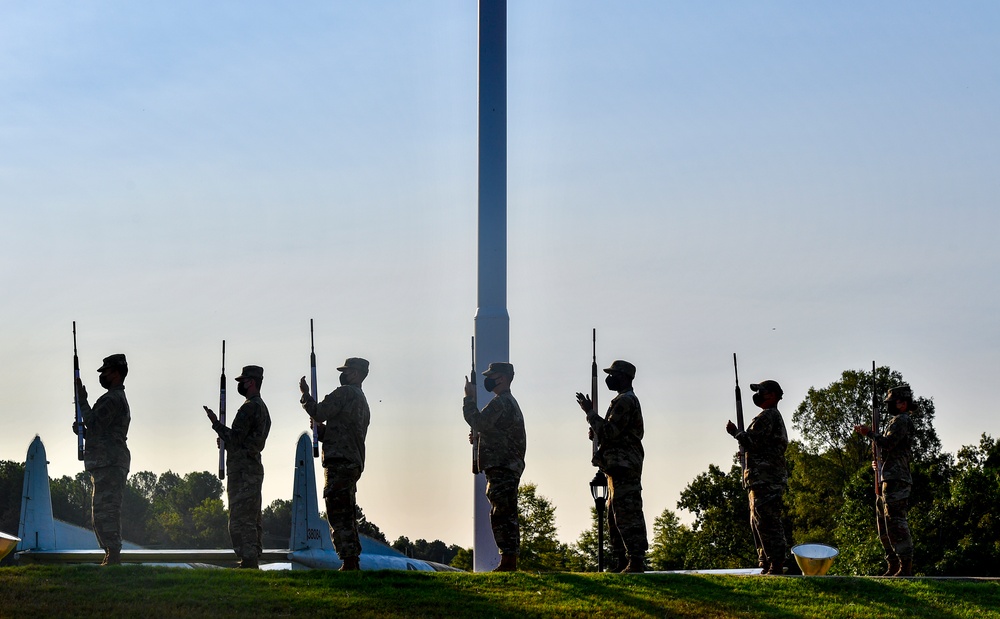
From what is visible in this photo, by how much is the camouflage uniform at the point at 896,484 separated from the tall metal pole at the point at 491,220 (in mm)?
5422

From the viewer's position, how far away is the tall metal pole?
765 inches

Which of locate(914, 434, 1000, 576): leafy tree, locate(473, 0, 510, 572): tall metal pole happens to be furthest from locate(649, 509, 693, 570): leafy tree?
locate(473, 0, 510, 572): tall metal pole

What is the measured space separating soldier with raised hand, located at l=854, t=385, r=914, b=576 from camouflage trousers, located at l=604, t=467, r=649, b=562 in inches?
117

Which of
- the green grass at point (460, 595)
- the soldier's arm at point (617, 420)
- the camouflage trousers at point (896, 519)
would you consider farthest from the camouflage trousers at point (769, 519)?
the soldier's arm at point (617, 420)

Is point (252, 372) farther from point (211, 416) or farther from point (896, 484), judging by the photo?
point (896, 484)

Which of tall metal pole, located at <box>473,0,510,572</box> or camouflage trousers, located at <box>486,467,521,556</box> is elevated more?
tall metal pole, located at <box>473,0,510,572</box>

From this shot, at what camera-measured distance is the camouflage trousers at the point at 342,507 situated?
15516 mm

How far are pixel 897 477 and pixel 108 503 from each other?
946cm

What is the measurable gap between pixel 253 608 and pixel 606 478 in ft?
15.8

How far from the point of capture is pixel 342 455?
15602 mm

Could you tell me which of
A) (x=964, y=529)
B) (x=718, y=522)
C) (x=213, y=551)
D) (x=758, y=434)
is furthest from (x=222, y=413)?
(x=718, y=522)

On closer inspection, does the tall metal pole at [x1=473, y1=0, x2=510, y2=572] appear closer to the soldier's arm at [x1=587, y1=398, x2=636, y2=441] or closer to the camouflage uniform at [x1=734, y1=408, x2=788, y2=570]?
the soldier's arm at [x1=587, y1=398, x2=636, y2=441]

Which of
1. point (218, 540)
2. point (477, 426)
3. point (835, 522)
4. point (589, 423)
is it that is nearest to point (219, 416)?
point (477, 426)

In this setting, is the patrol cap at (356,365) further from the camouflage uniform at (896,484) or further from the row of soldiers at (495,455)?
the camouflage uniform at (896,484)
